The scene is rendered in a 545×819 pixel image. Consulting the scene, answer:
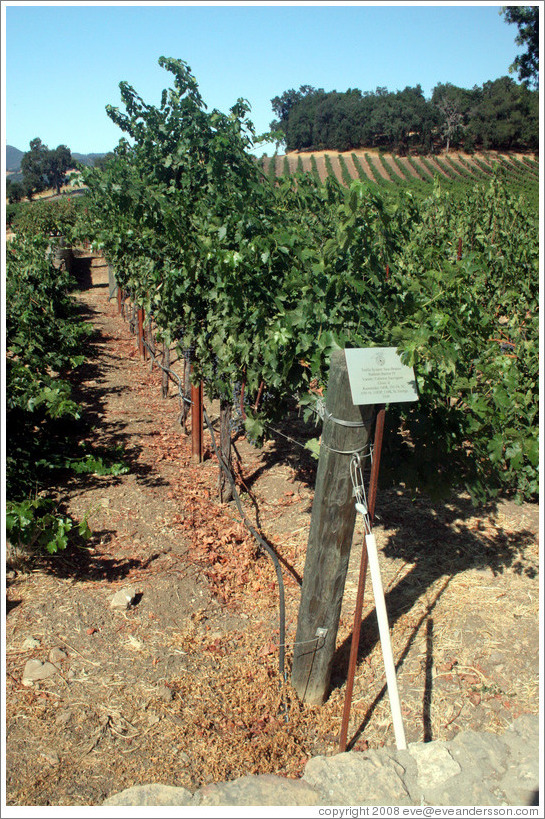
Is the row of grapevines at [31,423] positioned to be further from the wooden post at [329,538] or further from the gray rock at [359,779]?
the gray rock at [359,779]

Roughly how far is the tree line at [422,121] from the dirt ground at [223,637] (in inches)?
2572

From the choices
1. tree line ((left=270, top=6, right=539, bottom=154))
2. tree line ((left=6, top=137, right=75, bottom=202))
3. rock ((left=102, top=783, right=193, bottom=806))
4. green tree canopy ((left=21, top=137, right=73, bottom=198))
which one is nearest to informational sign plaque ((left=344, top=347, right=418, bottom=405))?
rock ((left=102, top=783, right=193, bottom=806))

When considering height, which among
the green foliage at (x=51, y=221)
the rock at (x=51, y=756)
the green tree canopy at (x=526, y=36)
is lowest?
the rock at (x=51, y=756)

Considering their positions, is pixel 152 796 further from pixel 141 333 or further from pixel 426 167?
pixel 426 167

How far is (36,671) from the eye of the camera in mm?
2984

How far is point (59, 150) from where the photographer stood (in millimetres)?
79500

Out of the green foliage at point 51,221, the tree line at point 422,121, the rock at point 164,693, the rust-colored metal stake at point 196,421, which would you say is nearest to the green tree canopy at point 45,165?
the tree line at point 422,121

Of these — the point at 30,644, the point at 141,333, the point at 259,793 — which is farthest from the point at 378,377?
the point at 141,333

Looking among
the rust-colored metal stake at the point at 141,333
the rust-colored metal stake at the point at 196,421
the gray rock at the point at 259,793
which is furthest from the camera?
the rust-colored metal stake at the point at 141,333

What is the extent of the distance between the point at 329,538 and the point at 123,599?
156 centimetres

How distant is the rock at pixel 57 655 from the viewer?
309cm

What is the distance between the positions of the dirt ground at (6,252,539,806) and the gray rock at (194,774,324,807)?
Result: 0.31 meters

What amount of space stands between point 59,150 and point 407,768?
90.3 meters

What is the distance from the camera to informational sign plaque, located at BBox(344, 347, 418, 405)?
2.41 metres
